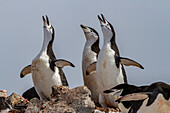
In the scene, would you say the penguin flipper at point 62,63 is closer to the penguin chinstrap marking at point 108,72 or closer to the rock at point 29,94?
the penguin chinstrap marking at point 108,72

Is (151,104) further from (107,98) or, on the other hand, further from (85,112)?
(107,98)

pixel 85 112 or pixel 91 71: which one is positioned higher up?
pixel 91 71

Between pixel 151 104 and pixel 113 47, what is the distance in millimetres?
3081

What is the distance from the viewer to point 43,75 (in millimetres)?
8398

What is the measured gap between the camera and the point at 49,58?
28.3ft

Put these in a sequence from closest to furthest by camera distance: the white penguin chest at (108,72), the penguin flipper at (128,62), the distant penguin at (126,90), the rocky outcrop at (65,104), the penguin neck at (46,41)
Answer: the distant penguin at (126,90)
the rocky outcrop at (65,104)
the white penguin chest at (108,72)
the penguin flipper at (128,62)
the penguin neck at (46,41)

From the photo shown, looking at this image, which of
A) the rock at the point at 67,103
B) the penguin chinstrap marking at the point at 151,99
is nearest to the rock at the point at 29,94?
the rock at the point at 67,103

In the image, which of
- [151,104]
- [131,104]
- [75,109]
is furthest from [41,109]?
[151,104]

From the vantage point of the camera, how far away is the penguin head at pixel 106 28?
8488 mm

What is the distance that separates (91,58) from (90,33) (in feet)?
3.00

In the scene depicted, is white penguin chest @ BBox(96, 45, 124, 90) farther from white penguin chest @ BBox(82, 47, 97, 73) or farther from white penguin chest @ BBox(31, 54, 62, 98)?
white penguin chest @ BBox(82, 47, 97, 73)

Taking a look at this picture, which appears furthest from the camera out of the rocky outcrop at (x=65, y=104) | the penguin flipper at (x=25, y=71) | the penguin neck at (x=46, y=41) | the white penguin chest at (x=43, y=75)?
the penguin flipper at (x=25, y=71)

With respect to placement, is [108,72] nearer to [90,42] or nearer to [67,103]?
[67,103]

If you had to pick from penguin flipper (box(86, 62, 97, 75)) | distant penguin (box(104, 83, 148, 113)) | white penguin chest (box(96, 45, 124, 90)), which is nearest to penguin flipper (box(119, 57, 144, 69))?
white penguin chest (box(96, 45, 124, 90))
